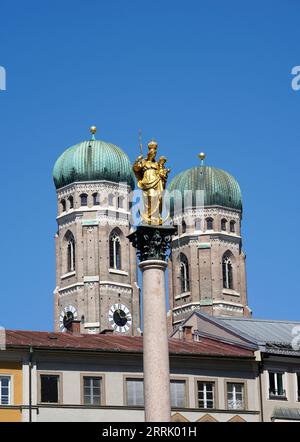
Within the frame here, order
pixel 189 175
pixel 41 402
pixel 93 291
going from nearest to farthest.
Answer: pixel 41 402 → pixel 93 291 → pixel 189 175

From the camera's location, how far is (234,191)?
616 feet

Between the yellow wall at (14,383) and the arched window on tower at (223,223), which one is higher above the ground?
the arched window on tower at (223,223)

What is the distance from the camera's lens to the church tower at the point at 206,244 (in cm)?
18162

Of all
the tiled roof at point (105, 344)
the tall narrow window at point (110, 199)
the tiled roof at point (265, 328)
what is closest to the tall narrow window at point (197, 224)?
the tall narrow window at point (110, 199)

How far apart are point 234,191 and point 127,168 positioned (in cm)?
1520

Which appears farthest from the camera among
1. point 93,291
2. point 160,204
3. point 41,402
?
point 93,291

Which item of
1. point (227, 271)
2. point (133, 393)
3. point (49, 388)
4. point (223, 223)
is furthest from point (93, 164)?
point (49, 388)

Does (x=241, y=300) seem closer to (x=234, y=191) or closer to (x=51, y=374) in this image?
(x=234, y=191)

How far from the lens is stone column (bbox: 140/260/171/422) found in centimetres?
4659

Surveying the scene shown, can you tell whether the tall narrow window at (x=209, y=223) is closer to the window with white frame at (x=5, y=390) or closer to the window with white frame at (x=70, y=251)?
the window with white frame at (x=70, y=251)

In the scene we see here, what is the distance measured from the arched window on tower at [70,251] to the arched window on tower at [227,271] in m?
19.8

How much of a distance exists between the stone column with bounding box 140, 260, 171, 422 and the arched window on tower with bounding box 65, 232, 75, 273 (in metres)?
131

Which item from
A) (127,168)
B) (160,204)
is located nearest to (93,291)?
(127,168)
